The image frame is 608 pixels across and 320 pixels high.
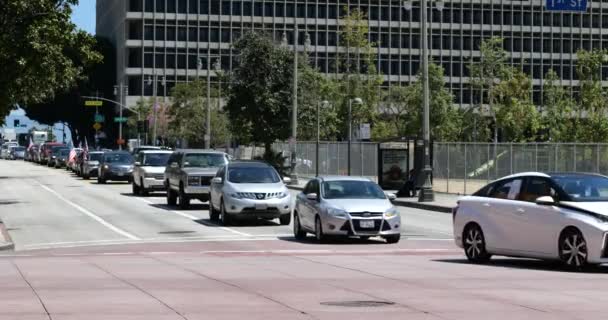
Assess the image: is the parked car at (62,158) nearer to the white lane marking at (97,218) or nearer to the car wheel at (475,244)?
the white lane marking at (97,218)

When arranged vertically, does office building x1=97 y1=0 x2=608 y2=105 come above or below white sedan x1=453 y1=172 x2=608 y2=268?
above

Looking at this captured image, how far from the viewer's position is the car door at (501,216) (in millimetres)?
18391

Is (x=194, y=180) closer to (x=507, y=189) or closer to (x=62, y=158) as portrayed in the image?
(x=507, y=189)

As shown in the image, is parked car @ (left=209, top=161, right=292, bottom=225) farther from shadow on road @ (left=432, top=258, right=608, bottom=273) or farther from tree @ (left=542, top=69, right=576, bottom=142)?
tree @ (left=542, top=69, right=576, bottom=142)

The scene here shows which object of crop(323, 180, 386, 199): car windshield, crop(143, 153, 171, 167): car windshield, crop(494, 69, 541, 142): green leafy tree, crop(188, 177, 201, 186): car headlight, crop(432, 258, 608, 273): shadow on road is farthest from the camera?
crop(494, 69, 541, 142): green leafy tree

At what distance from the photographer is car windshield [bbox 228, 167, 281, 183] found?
31.2 metres

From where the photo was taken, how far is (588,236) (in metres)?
16.8

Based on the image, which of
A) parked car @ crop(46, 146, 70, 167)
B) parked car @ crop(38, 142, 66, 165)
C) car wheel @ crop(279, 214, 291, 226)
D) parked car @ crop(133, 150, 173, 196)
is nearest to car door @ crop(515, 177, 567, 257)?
car wheel @ crop(279, 214, 291, 226)

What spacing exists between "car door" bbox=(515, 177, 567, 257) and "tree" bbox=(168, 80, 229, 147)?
8155 centimetres

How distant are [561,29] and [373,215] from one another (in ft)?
396

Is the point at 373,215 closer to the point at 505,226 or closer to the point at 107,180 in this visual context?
the point at 505,226

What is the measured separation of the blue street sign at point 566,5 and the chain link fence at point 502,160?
1461 cm

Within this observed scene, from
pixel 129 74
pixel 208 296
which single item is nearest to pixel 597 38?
pixel 129 74

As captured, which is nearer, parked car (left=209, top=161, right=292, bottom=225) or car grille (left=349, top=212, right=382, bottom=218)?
car grille (left=349, top=212, right=382, bottom=218)
